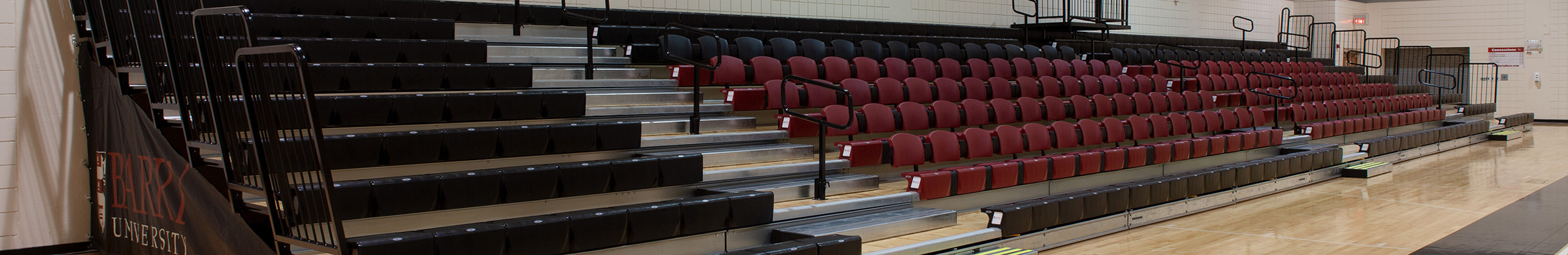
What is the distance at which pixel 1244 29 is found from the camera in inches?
432

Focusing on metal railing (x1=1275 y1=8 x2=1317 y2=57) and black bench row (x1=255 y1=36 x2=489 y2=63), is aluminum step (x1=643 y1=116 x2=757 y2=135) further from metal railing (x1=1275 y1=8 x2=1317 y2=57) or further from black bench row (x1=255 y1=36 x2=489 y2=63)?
metal railing (x1=1275 y1=8 x2=1317 y2=57)

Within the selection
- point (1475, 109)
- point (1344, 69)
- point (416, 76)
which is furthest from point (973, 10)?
point (1475, 109)

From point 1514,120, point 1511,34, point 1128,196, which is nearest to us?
point 1128,196

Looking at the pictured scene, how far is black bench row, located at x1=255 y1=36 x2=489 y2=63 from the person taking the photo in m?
3.40

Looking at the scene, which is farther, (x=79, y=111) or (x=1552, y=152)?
(x=1552, y=152)

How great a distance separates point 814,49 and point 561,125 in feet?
8.22

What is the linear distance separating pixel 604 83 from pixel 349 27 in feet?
3.30

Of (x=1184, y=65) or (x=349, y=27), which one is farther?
(x=1184, y=65)

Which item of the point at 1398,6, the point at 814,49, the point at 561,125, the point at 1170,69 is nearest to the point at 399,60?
the point at 561,125

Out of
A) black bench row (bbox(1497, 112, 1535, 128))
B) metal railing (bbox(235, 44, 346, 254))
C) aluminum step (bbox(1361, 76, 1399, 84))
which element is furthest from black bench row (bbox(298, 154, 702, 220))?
black bench row (bbox(1497, 112, 1535, 128))

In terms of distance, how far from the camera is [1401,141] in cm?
726

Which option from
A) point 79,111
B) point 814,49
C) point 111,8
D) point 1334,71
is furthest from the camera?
point 1334,71

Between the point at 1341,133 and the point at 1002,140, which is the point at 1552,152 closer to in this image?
the point at 1341,133

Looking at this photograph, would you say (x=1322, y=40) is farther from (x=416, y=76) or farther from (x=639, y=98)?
(x=416, y=76)
